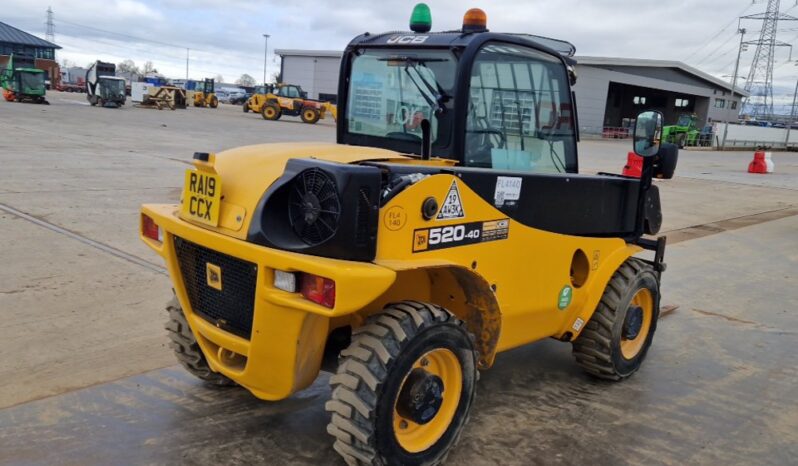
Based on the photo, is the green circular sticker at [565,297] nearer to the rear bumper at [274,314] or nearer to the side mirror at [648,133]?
the side mirror at [648,133]

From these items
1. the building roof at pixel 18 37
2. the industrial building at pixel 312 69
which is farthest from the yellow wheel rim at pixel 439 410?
the building roof at pixel 18 37

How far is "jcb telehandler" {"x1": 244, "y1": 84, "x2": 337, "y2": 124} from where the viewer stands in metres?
40.3

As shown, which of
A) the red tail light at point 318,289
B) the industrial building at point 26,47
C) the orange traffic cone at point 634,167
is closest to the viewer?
the red tail light at point 318,289

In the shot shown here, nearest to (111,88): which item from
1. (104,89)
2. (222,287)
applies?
(104,89)

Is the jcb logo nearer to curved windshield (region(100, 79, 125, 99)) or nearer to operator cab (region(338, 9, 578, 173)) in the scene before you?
operator cab (region(338, 9, 578, 173))

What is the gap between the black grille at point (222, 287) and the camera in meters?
2.79

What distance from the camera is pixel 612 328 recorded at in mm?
4141

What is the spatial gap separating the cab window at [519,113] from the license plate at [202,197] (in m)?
1.28

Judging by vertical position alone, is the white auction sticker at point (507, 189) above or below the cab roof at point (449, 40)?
below

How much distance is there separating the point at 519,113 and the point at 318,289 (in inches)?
71.6

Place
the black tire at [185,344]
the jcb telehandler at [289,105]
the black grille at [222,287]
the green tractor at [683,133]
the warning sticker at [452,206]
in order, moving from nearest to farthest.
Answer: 1. the black grille at [222,287]
2. the warning sticker at [452,206]
3. the black tire at [185,344]
4. the jcb telehandler at [289,105]
5. the green tractor at [683,133]

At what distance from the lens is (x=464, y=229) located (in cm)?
302

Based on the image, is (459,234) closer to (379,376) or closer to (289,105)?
(379,376)

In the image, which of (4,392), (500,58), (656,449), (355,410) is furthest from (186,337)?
(656,449)
